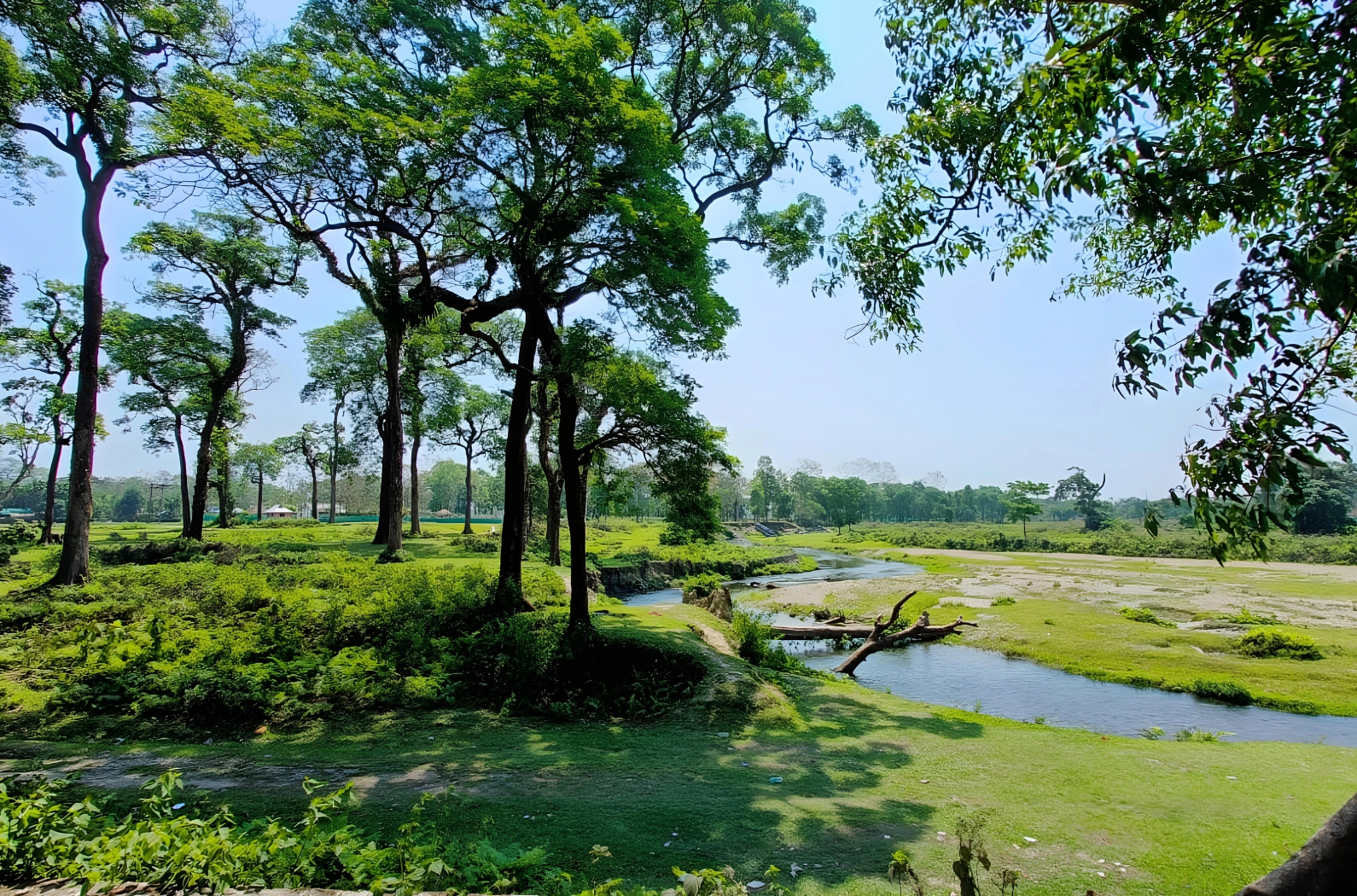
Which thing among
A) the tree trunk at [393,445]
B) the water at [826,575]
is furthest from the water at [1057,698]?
the tree trunk at [393,445]

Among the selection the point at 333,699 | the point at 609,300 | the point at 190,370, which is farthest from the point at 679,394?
the point at 190,370

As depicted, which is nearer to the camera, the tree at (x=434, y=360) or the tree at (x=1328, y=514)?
the tree at (x=434, y=360)

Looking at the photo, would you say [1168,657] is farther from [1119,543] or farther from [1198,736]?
[1119,543]

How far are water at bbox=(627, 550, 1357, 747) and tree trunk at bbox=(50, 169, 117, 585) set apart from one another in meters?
16.1

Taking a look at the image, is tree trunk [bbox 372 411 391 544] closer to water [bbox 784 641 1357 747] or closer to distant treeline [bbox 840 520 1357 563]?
water [bbox 784 641 1357 747]

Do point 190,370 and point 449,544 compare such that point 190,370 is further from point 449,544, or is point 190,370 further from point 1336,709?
point 1336,709

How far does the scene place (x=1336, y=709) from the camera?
38.3 ft

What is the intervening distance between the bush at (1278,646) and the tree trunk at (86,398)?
26.5 m

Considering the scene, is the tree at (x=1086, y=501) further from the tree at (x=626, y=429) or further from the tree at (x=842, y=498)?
the tree at (x=626, y=429)

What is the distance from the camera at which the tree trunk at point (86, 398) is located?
11836mm

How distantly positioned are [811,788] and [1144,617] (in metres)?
20.3

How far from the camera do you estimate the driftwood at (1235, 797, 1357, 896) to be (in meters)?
2.00

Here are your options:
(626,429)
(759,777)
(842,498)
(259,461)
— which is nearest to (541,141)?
(626,429)

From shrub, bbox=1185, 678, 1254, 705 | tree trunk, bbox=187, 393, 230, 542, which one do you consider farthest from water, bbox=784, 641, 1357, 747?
tree trunk, bbox=187, 393, 230, 542
